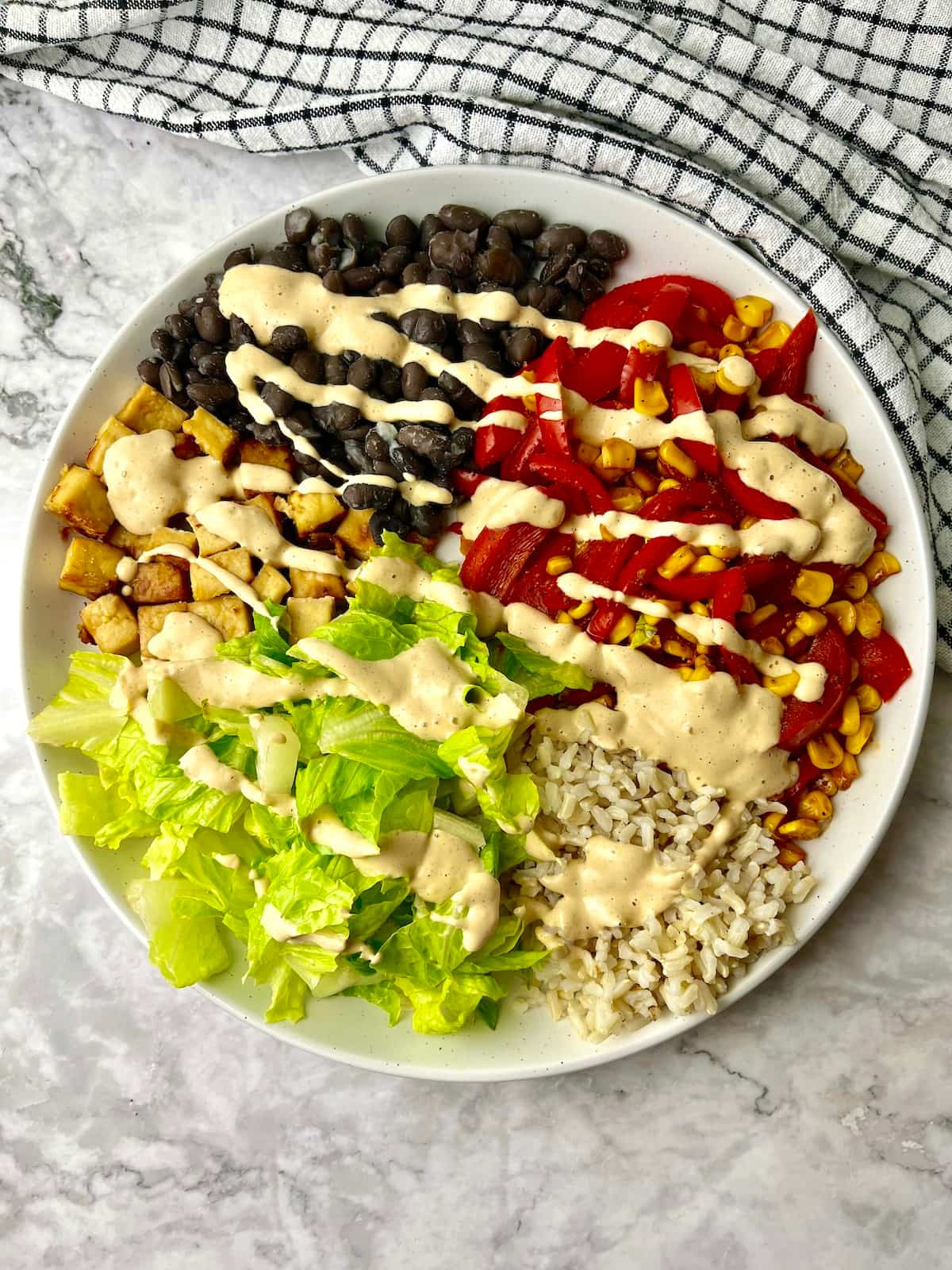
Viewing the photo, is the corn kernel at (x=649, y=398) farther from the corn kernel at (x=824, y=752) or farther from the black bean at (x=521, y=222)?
the corn kernel at (x=824, y=752)

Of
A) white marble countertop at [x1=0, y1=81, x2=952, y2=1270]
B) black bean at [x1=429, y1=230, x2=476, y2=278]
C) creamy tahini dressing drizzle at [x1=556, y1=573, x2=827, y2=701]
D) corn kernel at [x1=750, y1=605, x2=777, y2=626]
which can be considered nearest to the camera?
creamy tahini dressing drizzle at [x1=556, y1=573, x2=827, y2=701]

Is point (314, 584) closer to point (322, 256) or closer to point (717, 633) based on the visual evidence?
point (322, 256)

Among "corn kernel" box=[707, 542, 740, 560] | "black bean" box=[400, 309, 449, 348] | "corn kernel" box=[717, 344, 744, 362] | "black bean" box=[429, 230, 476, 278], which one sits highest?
"corn kernel" box=[717, 344, 744, 362]

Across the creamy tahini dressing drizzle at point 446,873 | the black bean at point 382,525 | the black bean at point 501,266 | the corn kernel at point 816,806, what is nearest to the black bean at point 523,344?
the black bean at point 501,266

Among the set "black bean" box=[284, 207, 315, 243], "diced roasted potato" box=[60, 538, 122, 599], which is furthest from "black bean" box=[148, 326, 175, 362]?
"diced roasted potato" box=[60, 538, 122, 599]

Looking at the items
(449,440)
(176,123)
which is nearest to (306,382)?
(449,440)

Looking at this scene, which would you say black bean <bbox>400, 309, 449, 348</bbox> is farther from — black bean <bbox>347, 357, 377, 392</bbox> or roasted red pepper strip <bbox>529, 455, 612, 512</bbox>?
roasted red pepper strip <bbox>529, 455, 612, 512</bbox>

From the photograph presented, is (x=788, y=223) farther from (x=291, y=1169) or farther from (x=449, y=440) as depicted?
(x=291, y=1169)
